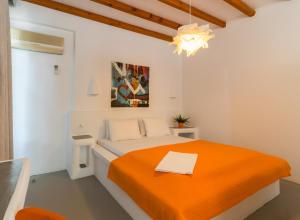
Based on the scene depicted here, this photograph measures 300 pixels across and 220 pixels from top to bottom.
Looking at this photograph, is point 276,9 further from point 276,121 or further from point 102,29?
point 102,29

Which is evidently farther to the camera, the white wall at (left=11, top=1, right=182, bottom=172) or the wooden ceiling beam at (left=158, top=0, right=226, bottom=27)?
the white wall at (left=11, top=1, right=182, bottom=172)

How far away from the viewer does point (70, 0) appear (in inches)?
99.5

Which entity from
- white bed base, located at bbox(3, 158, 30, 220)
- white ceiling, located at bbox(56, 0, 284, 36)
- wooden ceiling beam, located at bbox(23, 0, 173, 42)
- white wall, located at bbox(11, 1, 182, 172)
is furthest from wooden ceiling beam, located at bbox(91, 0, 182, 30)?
white bed base, located at bbox(3, 158, 30, 220)

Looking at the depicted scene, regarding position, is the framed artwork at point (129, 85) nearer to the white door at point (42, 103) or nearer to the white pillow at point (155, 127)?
the white pillow at point (155, 127)

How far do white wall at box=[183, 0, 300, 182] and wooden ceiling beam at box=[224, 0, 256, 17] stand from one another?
13 cm

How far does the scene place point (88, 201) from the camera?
6.44 feet

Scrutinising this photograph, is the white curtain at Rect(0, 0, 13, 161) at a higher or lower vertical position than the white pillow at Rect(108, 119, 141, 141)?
higher

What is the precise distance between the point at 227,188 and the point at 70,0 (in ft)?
10.1

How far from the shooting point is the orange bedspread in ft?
3.80

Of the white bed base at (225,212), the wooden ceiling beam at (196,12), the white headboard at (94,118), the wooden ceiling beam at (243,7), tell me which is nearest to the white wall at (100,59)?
the white headboard at (94,118)

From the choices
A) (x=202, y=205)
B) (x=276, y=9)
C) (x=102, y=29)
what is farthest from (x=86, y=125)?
(x=276, y=9)

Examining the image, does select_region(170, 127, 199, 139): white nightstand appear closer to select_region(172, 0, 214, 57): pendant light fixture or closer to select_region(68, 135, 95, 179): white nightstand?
select_region(68, 135, 95, 179): white nightstand

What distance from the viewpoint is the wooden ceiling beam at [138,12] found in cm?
251

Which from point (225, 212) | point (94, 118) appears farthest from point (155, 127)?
point (225, 212)
